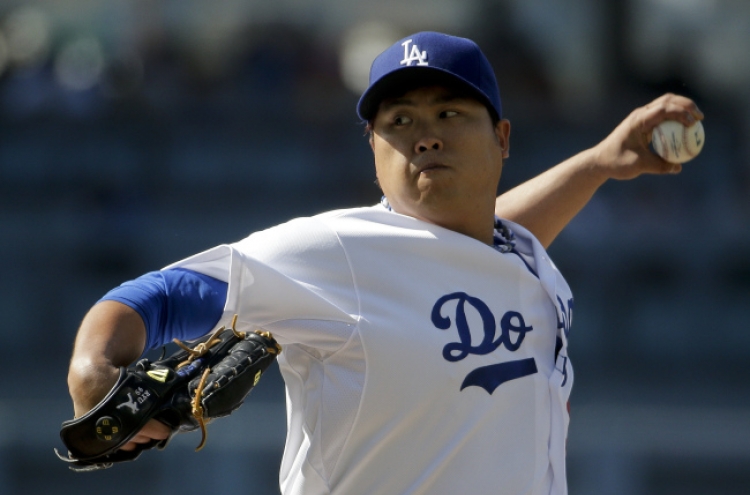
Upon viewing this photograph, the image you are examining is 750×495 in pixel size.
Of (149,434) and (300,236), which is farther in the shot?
(300,236)

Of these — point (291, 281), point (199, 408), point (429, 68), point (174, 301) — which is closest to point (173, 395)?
point (199, 408)

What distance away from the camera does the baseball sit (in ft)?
8.50

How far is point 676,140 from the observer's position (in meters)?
2.60

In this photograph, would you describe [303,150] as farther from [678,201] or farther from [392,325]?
[392,325]

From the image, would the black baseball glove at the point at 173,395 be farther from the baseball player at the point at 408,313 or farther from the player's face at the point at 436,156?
the player's face at the point at 436,156

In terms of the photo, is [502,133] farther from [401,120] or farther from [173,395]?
[173,395]

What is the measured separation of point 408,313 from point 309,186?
5682 millimetres

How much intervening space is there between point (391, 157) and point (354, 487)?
26.9 inches

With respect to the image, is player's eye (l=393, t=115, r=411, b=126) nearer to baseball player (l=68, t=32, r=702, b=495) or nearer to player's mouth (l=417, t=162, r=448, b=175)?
baseball player (l=68, t=32, r=702, b=495)

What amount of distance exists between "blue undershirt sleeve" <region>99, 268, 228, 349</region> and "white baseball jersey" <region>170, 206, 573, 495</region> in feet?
0.09

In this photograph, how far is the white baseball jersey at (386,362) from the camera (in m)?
2.01

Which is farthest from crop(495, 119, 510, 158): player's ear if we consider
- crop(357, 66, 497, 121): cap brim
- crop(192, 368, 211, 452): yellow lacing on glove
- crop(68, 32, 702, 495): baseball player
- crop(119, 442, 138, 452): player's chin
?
crop(119, 442, 138, 452): player's chin

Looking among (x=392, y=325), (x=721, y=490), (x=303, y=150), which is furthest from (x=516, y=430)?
(x=303, y=150)

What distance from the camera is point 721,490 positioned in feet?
22.7
